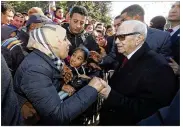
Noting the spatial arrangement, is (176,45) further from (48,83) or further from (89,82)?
(48,83)

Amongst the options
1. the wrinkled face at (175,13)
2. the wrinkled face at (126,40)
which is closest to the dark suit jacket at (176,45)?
the wrinkled face at (175,13)

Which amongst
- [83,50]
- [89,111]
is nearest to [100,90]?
[83,50]

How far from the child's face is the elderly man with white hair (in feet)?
3.06

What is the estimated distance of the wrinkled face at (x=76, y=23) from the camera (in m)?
3.74

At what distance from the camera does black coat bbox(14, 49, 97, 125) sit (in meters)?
1.73

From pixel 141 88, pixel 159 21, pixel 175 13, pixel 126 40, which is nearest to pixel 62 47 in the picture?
pixel 126 40

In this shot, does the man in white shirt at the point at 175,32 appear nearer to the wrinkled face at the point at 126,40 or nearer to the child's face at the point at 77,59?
the wrinkled face at the point at 126,40

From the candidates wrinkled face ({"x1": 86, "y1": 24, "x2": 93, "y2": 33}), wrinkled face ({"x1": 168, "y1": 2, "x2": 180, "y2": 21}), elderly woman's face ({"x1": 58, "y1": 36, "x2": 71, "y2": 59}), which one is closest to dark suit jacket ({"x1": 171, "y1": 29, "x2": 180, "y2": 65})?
wrinkled face ({"x1": 168, "y1": 2, "x2": 180, "y2": 21})

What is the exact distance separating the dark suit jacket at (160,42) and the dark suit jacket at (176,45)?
0.24ft

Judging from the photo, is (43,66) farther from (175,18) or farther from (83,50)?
(175,18)

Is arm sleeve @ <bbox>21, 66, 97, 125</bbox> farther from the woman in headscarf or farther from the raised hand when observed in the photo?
the raised hand

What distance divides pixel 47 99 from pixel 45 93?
48 mm

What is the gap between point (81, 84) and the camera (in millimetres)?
2717

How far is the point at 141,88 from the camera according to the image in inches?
84.0
